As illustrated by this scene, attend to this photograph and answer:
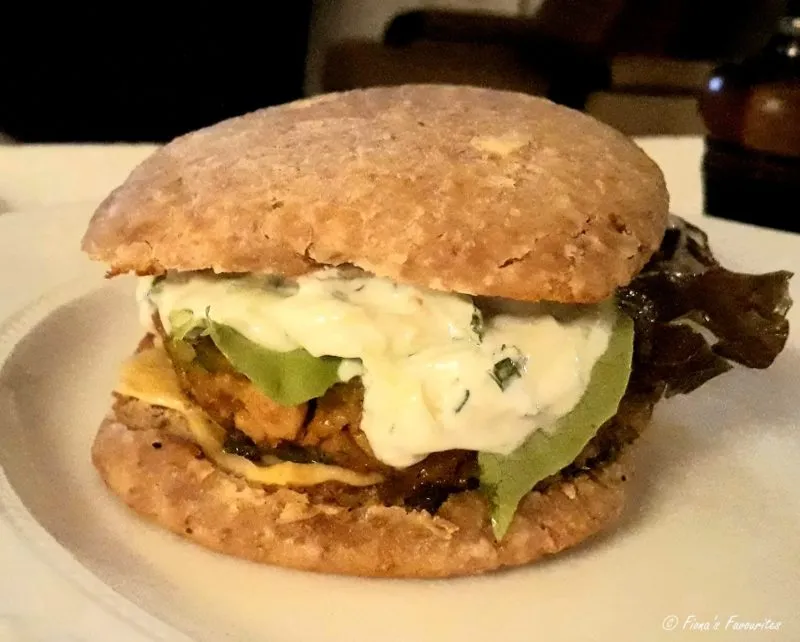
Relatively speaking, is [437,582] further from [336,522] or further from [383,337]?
[383,337]

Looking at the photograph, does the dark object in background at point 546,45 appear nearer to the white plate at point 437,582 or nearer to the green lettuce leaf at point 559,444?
the white plate at point 437,582

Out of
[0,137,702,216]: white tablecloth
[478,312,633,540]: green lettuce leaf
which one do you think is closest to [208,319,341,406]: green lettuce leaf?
[478,312,633,540]: green lettuce leaf

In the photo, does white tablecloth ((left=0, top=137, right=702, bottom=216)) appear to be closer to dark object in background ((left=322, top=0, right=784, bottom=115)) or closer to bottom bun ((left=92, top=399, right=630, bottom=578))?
bottom bun ((left=92, top=399, right=630, bottom=578))

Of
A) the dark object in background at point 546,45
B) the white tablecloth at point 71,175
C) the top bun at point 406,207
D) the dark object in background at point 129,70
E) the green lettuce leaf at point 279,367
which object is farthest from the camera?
the dark object in background at point 546,45

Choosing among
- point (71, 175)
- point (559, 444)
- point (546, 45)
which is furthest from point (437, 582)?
point (546, 45)

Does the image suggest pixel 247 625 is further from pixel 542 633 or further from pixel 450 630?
pixel 542 633

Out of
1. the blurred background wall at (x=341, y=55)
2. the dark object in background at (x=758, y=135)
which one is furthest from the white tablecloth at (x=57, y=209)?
the blurred background wall at (x=341, y=55)

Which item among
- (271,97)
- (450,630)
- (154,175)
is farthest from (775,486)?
(271,97)

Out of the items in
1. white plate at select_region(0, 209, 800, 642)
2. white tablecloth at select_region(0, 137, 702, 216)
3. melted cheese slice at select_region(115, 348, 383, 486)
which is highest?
melted cheese slice at select_region(115, 348, 383, 486)
